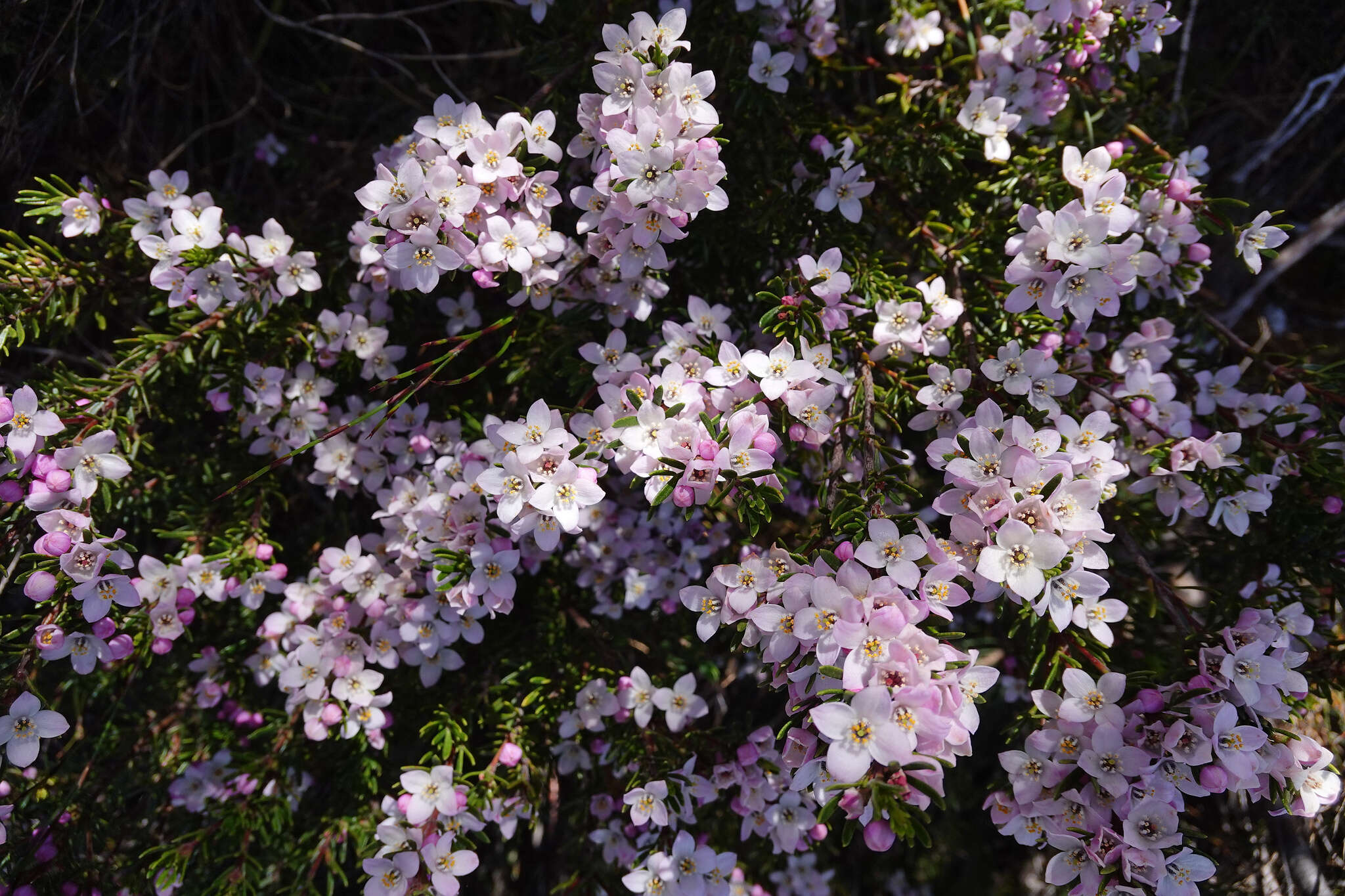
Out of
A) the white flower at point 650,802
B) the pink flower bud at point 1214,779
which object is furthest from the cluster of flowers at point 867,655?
the white flower at point 650,802

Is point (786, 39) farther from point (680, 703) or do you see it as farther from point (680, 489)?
point (680, 703)

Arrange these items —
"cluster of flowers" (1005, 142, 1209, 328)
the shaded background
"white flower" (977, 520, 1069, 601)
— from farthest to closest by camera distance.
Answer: the shaded background, "cluster of flowers" (1005, 142, 1209, 328), "white flower" (977, 520, 1069, 601)

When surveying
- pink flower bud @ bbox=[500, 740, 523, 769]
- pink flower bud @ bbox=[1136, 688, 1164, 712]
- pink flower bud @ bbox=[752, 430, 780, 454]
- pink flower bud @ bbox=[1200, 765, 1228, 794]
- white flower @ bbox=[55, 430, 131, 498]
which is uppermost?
pink flower bud @ bbox=[752, 430, 780, 454]

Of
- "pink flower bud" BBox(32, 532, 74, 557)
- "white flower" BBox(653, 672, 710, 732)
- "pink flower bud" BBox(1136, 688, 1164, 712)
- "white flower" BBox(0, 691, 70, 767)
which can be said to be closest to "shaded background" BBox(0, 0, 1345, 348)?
"pink flower bud" BBox(32, 532, 74, 557)

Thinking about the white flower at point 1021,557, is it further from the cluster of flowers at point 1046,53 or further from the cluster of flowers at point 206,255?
the cluster of flowers at point 206,255

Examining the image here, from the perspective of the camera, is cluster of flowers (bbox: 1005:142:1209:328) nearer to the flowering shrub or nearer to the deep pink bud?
the flowering shrub

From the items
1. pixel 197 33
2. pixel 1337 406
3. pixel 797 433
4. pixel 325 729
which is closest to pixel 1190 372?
pixel 1337 406
